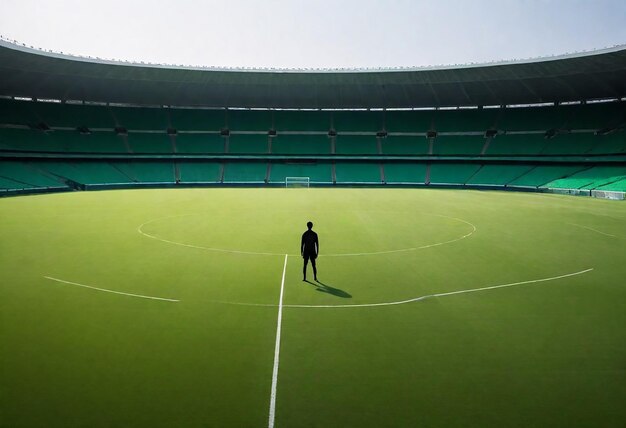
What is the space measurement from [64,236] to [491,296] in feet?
59.7

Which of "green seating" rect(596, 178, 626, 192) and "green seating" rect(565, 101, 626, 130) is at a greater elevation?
"green seating" rect(565, 101, 626, 130)

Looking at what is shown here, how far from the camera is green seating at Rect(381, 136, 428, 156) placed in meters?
64.7

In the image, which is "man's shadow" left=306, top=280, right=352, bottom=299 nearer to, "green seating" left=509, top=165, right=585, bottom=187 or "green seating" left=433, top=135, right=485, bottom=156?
"green seating" left=509, top=165, right=585, bottom=187

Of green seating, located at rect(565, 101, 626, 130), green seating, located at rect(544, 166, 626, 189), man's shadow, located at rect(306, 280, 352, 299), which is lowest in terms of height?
man's shadow, located at rect(306, 280, 352, 299)

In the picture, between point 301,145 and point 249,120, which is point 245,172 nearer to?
point 301,145

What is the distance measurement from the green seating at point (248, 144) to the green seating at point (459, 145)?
2583 centimetres

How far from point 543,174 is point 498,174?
542cm

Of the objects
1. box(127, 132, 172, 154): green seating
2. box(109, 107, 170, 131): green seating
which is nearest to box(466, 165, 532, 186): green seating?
box(127, 132, 172, 154): green seating

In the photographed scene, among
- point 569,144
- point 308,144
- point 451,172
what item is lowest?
point 451,172

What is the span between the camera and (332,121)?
6850cm

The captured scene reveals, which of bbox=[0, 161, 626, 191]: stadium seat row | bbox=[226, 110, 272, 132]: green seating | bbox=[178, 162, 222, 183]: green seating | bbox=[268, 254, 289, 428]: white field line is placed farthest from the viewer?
bbox=[226, 110, 272, 132]: green seating

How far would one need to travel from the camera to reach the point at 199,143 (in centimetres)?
6419

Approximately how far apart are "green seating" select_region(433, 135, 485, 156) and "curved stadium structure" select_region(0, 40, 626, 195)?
7.4 inches

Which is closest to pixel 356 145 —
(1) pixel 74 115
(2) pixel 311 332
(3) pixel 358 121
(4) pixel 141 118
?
(3) pixel 358 121
